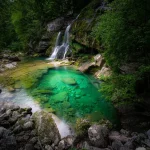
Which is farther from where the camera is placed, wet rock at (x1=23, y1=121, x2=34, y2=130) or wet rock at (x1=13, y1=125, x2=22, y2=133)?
wet rock at (x1=23, y1=121, x2=34, y2=130)

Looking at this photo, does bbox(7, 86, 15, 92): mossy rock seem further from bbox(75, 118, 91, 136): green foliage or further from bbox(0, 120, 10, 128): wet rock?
bbox(75, 118, 91, 136): green foliage

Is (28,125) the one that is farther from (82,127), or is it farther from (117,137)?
(117,137)

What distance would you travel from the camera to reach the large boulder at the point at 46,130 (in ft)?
24.0

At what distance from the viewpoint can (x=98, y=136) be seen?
6824mm

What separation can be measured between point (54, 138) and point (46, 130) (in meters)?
0.51

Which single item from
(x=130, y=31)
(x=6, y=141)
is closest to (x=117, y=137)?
(x=6, y=141)

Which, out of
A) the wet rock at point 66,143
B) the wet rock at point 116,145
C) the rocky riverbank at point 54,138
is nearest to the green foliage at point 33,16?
the rocky riverbank at point 54,138

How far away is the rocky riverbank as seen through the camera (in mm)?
6473

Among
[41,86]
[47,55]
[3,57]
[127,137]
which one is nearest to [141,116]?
[127,137]

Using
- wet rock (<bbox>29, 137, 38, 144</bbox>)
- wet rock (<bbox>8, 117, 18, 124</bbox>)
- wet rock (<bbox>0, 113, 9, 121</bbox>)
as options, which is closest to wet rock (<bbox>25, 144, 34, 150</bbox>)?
wet rock (<bbox>29, 137, 38, 144</bbox>)

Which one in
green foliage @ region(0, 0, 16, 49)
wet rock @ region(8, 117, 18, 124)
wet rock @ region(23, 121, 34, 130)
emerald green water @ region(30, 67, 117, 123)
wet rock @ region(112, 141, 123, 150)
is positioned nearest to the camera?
wet rock @ region(112, 141, 123, 150)

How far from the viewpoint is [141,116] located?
8.59 m

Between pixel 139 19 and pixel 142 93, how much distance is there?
12.4 feet

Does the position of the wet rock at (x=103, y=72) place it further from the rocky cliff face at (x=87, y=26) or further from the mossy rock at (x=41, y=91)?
the mossy rock at (x=41, y=91)
